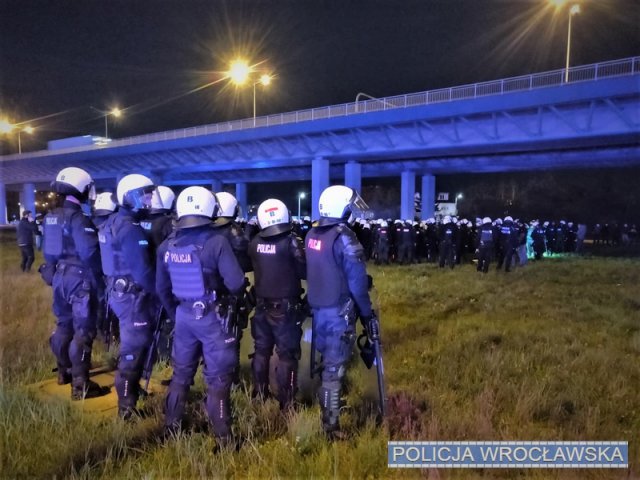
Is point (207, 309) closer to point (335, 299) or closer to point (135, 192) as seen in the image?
point (335, 299)

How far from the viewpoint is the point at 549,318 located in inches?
323

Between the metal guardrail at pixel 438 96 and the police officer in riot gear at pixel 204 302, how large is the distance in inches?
750

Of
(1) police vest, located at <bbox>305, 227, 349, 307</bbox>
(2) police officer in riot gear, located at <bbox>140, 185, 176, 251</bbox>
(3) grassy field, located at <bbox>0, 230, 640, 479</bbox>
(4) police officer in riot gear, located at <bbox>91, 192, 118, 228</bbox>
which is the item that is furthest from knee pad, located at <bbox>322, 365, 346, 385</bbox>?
(4) police officer in riot gear, located at <bbox>91, 192, 118, 228</bbox>

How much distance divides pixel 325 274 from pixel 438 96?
20798mm

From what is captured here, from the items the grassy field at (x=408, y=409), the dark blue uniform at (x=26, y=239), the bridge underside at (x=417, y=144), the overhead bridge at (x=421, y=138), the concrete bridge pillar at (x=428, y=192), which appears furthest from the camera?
the concrete bridge pillar at (x=428, y=192)

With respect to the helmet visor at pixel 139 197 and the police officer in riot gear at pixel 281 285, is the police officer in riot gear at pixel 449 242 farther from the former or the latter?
the helmet visor at pixel 139 197

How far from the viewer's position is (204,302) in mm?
3484

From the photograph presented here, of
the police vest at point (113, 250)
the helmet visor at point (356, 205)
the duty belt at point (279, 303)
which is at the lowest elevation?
the duty belt at point (279, 303)

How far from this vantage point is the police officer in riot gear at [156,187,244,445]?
3486 millimetres

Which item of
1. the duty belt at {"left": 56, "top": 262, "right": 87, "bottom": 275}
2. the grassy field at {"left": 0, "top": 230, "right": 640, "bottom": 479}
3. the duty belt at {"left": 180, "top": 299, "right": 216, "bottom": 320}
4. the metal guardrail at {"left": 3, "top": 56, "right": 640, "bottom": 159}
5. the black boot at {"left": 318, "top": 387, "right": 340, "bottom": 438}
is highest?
the metal guardrail at {"left": 3, "top": 56, "right": 640, "bottom": 159}

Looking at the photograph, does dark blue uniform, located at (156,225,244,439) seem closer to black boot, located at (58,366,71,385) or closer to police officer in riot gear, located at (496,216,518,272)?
black boot, located at (58,366,71,385)

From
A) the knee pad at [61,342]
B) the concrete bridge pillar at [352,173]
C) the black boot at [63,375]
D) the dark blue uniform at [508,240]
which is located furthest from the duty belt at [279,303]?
the concrete bridge pillar at [352,173]

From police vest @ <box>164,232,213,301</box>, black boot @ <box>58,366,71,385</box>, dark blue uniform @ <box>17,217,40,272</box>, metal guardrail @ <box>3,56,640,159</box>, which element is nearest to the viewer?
police vest @ <box>164,232,213,301</box>

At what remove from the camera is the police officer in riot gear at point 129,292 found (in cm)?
404
